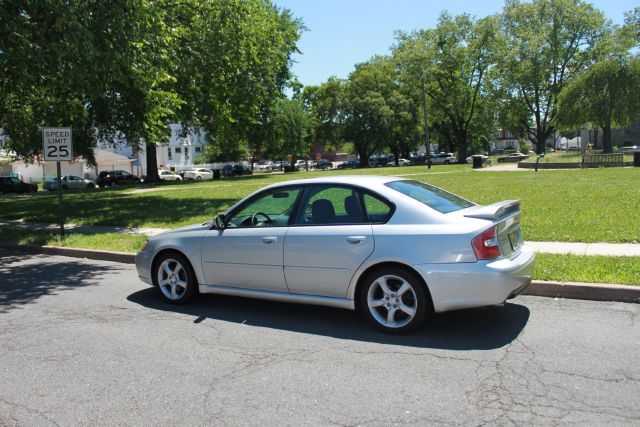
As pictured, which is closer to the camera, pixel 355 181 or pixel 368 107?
pixel 355 181

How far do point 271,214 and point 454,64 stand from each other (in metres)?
61.9

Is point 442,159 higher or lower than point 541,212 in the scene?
higher

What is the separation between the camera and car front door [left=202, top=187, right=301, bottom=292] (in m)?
5.73

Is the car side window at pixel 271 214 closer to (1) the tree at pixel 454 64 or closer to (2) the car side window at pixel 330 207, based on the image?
(2) the car side window at pixel 330 207

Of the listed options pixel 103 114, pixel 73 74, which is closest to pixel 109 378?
pixel 73 74

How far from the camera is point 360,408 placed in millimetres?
3709

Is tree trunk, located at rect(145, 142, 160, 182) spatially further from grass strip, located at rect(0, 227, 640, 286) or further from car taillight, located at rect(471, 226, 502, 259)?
car taillight, located at rect(471, 226, 502, 259)

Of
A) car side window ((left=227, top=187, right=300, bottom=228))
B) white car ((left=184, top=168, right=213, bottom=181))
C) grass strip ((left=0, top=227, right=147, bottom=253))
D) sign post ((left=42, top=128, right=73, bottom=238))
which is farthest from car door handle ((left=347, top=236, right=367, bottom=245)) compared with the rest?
white car ((left=184, top=168, right=213, bottom=181))

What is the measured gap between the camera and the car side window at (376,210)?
5340 millimetres

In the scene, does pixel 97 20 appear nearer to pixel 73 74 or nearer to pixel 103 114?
pixel 73 74

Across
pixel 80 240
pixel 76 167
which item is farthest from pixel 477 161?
pixel 76 167

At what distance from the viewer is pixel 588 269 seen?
6992mm

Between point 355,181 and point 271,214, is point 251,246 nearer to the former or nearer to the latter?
point 271,214

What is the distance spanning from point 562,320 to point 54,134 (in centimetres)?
1069
